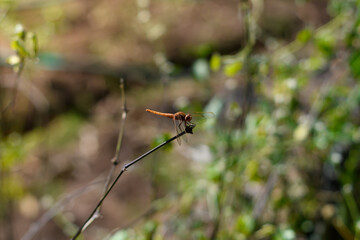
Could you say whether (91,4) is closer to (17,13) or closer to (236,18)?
(17,13)

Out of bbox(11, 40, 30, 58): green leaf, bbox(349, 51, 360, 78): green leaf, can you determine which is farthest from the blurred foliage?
bbox(11, 40, 30, 58): green leaf

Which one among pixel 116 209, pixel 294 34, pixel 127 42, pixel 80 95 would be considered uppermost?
pixel 127 42

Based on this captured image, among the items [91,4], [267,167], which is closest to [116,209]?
[267,167]

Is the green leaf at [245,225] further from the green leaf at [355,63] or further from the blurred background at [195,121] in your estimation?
the green leaf at [355,63]

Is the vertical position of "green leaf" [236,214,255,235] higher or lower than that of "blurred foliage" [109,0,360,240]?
lower

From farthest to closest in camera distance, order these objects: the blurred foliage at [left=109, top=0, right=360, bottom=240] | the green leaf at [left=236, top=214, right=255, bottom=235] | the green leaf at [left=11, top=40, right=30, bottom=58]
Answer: the blurred foliage at [left=109, top=0, right=360, bottom=240], the green leaf at [left=236, top=214, right=255, bottom=235], the green leaf at [left=11, top=40, right=30, bottom=58]

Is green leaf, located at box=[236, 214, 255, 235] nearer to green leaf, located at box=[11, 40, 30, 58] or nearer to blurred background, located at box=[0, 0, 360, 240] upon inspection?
blurred background, located at box=[0, 0, 360, 240]

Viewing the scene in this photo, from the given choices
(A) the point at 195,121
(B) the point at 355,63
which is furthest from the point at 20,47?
(B) the point at 355,63

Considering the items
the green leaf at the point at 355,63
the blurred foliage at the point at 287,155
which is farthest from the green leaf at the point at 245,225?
the green leaf at the point at 355,63
